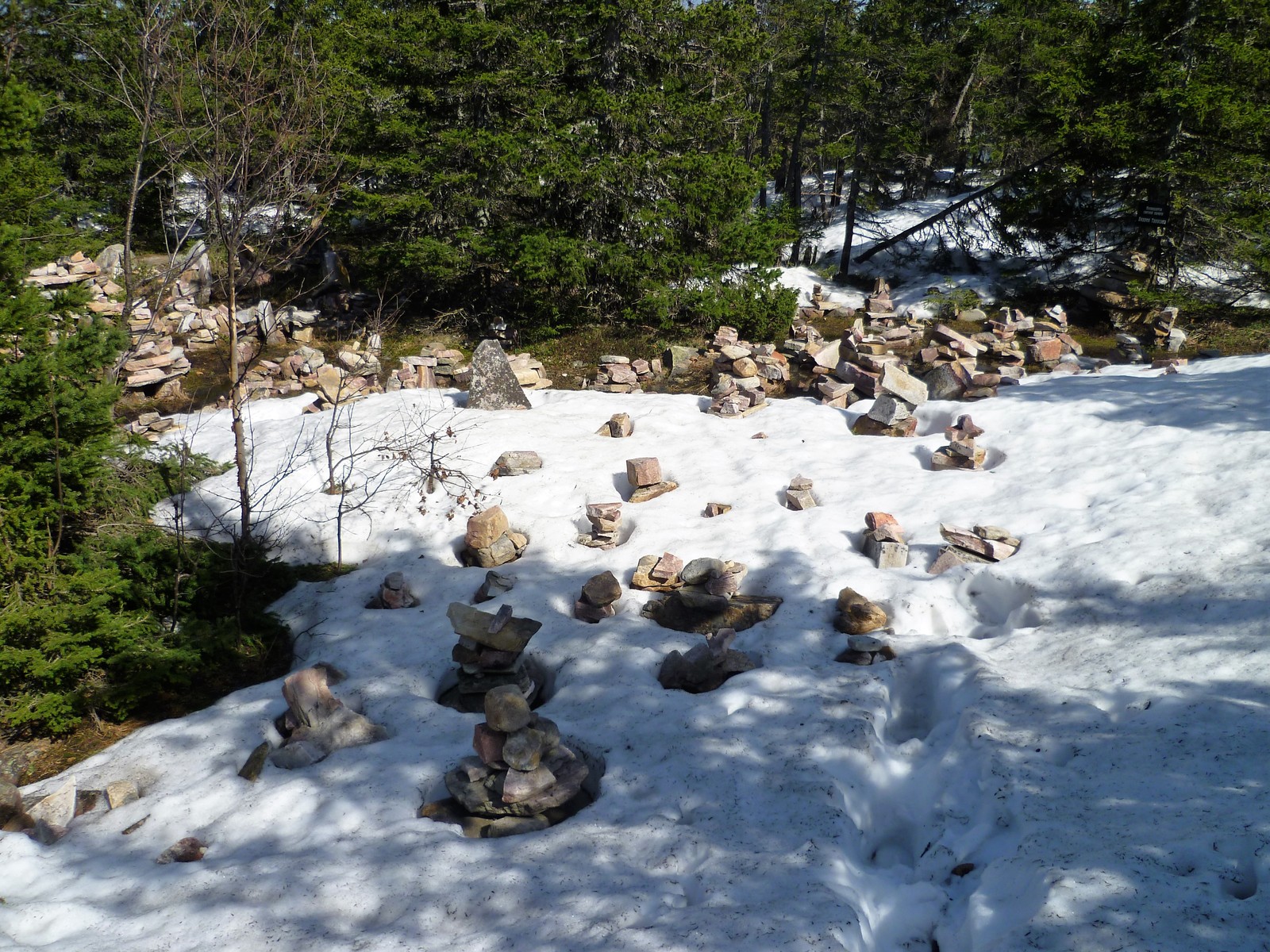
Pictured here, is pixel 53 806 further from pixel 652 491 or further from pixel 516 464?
pixel 652 491

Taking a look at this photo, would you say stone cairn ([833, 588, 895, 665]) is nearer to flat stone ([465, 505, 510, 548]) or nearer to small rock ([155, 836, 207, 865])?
flat stone ([465, 505, 510, 548])

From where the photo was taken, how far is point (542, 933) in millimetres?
2898

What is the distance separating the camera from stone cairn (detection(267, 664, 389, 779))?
423cm

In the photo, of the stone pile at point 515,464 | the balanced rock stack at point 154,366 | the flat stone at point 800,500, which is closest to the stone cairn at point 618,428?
the stone pile at point 515,464

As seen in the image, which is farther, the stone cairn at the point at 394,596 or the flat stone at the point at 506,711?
the stone cairn at the point at 394,596

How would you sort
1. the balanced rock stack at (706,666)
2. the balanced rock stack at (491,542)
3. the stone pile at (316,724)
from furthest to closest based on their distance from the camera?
the balanced rock stack at (491,542)
the balanced rock stack at (706,666)
the stone pile at (316,724)

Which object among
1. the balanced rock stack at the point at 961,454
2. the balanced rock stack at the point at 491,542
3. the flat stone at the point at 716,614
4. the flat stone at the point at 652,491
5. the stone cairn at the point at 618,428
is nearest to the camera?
the flat stone at the point at 716,614

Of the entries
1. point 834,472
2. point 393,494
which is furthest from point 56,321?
point 834,472

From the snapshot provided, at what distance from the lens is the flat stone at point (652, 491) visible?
7238mm

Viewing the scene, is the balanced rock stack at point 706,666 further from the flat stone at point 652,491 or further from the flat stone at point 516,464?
the flat stone at point 516,464

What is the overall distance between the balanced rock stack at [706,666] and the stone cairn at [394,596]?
241cm

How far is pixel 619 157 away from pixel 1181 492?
33.9 ft

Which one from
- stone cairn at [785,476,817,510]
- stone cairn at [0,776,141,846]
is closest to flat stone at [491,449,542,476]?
stone cairn at [785,476,817,510]

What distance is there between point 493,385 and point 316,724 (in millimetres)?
5791
